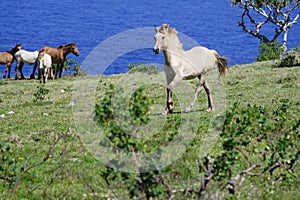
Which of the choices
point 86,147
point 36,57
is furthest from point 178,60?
point 36,57

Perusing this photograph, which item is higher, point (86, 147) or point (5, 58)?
point (86, 147)

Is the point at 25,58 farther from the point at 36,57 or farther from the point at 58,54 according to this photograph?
the point at 58,54

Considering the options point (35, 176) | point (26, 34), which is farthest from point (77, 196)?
point (26, 34)

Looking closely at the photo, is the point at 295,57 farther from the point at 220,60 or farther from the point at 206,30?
the point at 206,30

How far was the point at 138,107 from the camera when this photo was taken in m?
7.07

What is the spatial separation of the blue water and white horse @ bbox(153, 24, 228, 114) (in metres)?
53.0

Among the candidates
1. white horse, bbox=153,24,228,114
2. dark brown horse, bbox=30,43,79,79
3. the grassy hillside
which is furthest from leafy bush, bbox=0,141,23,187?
dark brown horse, bbox=30,43,79,79

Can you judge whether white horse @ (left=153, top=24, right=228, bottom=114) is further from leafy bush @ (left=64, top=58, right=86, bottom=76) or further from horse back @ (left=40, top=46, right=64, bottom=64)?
horse back @ (left=40, top=46, right=64, bottom=64)

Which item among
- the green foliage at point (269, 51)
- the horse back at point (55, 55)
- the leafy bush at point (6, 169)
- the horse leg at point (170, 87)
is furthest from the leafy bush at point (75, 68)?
the leafy bush at point (6, 169)

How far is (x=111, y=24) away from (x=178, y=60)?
104 meters

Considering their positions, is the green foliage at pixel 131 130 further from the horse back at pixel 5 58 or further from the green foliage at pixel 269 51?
the green foliage at pixel 269 51

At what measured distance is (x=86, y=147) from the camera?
12.7 metres

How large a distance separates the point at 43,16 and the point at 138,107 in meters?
129

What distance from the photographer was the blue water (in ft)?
296
